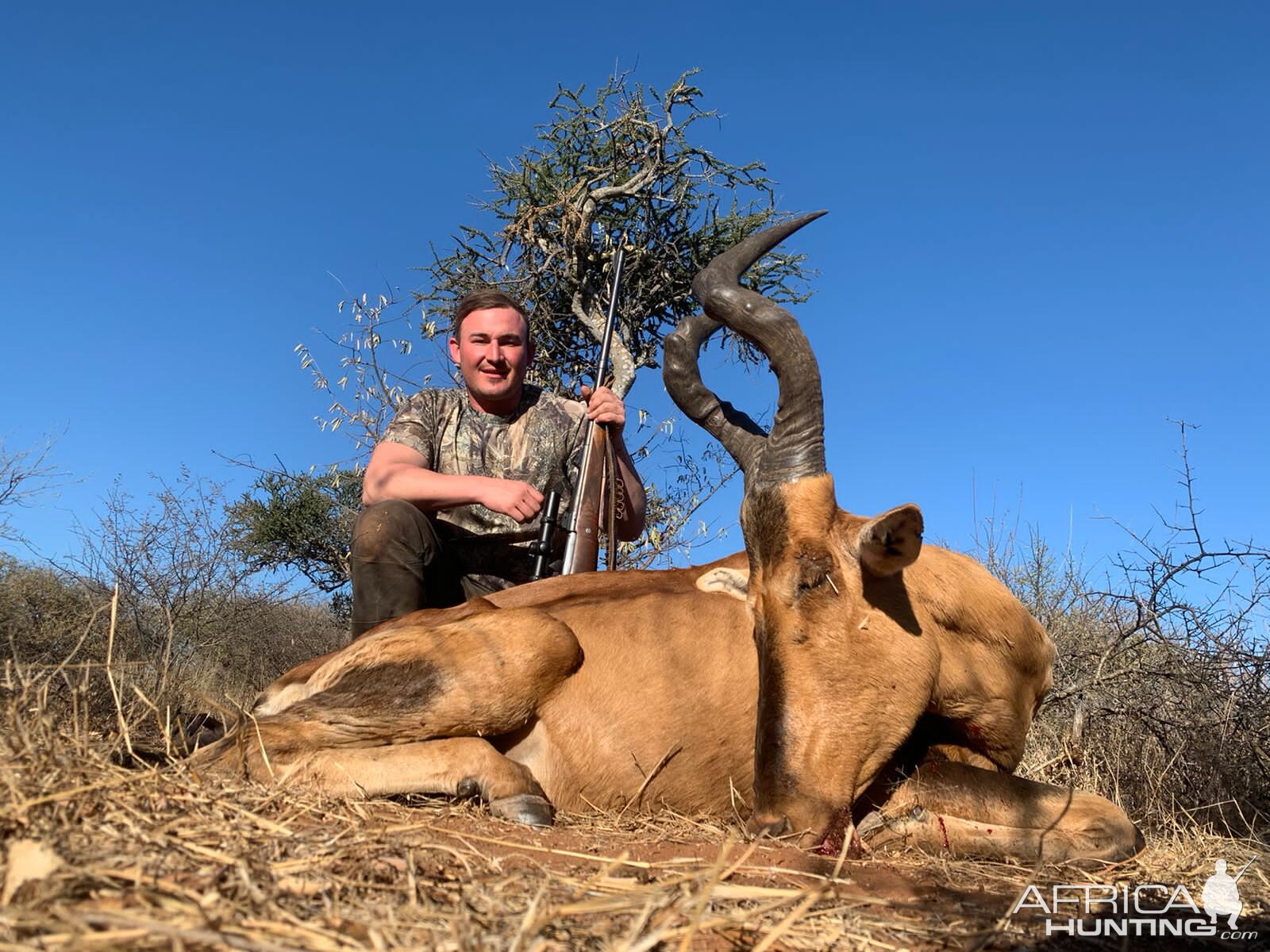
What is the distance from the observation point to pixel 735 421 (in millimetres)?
4770

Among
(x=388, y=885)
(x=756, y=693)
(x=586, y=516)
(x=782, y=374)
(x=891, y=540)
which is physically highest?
(x=782, y=374)

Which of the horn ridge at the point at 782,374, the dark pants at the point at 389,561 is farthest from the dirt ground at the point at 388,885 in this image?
the dark pants at the point at 389,561

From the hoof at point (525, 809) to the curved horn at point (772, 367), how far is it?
1.57m

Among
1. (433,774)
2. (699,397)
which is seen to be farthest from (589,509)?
(433,774)

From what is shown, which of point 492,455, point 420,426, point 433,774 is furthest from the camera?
point 492,455

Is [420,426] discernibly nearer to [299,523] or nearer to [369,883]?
[369,883]

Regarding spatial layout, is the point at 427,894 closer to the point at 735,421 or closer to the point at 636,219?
the point at 735,421

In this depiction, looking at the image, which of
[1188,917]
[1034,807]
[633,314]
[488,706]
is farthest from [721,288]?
[633,314]

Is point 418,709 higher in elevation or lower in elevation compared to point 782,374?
lower

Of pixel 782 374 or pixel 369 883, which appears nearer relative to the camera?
pixel 369 883

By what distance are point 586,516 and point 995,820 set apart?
3.10m

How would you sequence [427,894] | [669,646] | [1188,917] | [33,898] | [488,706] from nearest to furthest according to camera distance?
1. [33,898]
2. [427,894]
3. [1188,917]
4. [488,706]
5. [669,646]

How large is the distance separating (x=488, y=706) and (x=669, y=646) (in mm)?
848
